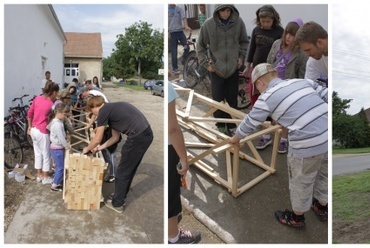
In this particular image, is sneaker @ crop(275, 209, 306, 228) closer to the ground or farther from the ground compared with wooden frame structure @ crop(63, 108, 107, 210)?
closer to the ground

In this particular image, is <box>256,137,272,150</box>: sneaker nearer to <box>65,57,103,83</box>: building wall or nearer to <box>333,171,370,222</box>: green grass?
<box>333,171,370,222</box>: green grass

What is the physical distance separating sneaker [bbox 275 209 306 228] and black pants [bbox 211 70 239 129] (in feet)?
4.11

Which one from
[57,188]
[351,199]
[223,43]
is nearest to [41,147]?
[57,188]

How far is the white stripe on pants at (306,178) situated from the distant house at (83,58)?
586cm

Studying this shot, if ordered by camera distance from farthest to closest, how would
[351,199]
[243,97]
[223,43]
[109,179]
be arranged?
[351,199]
[243,97]
[109,179]
[223,43]

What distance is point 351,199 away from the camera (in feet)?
15.3

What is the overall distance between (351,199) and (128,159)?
3740 millimetres

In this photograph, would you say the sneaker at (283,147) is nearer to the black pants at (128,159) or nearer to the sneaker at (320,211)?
the sneaker at (320,211)

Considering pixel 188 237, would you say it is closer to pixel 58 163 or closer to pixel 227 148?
pixel 227 148

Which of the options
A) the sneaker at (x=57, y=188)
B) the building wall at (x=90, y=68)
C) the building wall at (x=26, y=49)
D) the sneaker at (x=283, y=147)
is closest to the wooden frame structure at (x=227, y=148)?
the sneaker at (x=283, y=147)

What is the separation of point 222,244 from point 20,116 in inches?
132

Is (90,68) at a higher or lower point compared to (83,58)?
lower

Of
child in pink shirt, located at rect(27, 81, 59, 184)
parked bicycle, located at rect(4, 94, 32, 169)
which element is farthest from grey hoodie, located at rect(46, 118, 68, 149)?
parked bicycle, located at rect(4, 94, 32, 169)

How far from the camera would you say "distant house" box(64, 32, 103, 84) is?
24.5 feet
